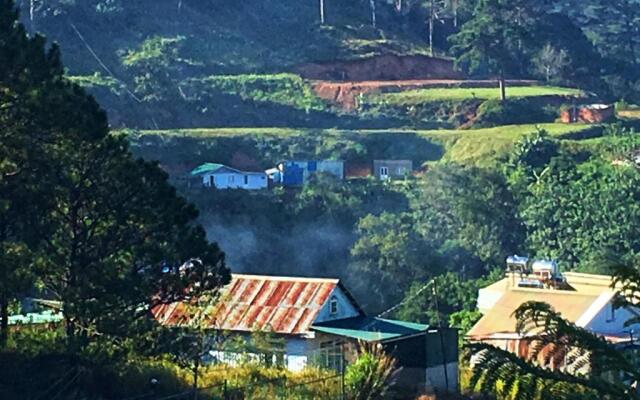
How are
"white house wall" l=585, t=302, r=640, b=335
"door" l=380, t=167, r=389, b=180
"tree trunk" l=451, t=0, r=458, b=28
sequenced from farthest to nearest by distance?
Answer: "tree trunk" l=451, t=0, r=458, b=28 → "door" l=380, t=167, r=389, b=180 → "white house wall" l=585, t=302, r=640, b=335

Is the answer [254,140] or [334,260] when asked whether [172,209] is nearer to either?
[334,260]

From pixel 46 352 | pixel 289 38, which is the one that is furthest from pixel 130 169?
pixel 289 38

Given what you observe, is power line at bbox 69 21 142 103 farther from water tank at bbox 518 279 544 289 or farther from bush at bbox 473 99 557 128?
water tank at bbox 518 279 544 289

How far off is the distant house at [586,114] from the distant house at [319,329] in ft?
95.3

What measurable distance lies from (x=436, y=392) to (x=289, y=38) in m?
35.9

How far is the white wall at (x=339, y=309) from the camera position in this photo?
15208 millimetres

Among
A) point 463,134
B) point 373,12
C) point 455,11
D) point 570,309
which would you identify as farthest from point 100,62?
point 570,309

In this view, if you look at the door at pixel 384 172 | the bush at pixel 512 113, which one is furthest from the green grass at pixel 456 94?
the door at pixel 384 172

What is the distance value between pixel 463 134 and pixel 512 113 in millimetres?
2685

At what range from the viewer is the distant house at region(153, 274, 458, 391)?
14.3 m

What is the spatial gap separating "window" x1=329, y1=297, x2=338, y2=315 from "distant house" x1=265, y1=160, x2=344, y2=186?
2164cm

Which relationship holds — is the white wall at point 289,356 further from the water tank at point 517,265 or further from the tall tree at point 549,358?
the water tank at point 517,265

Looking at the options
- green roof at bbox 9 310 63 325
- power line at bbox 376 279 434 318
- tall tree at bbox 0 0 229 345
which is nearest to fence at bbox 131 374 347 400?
tall tree at bbox 0 0 229 345

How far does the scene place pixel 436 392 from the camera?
44.8ft
